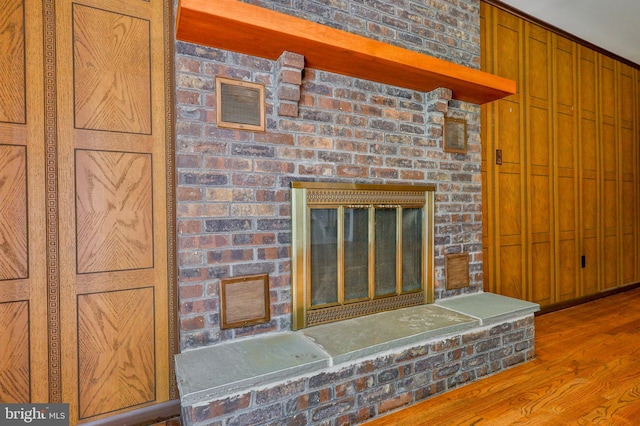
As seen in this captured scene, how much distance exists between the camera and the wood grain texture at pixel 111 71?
1.44m

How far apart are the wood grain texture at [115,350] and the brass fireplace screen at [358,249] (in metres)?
0.73

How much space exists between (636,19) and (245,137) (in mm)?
3662

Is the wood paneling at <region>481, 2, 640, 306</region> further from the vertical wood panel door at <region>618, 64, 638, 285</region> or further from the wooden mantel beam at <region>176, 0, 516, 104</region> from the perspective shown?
the wooden mantel beam at <region>176, 0, 516, 104</region>

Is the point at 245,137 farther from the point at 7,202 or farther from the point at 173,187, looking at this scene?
the point at 7,202

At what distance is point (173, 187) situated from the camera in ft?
5.24

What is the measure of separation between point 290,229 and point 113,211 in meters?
0.84

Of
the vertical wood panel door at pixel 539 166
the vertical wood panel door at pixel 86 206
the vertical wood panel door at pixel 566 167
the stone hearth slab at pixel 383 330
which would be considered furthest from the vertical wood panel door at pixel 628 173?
the vertical wood panel door at pixel 86 206

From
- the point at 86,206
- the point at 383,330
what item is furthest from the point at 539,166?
the point at 86,206

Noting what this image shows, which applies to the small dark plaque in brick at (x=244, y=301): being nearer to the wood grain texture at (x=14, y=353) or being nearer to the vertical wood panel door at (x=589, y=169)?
the wood grain texture at (x=14, y=353)

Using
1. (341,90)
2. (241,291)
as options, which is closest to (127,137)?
(241,291)
